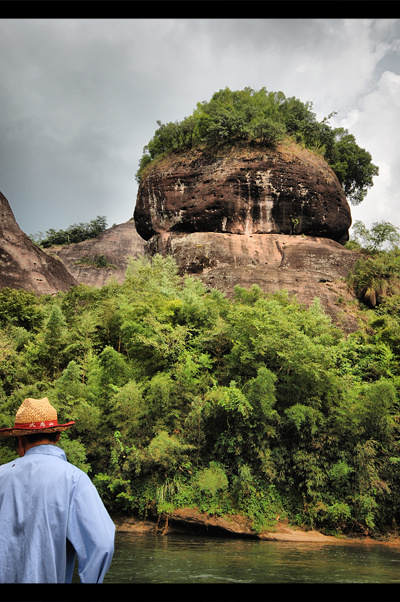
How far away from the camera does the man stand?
79.2 inches

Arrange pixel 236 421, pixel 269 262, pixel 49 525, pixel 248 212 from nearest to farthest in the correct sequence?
1. pixel 49 525
2. pixel 236 421
3. pixel 269 262
4. pixel 248 212

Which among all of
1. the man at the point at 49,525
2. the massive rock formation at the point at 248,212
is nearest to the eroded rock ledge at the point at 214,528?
the man at the point at 49,525

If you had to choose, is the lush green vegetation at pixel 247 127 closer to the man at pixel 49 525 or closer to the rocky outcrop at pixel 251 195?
the rocky outcrop at pixel 251 195

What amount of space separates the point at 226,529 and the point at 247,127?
2511 cm

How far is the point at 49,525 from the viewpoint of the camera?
2.06 meters

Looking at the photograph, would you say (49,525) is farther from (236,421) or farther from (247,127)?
(247,127)

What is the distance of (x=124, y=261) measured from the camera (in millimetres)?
61156

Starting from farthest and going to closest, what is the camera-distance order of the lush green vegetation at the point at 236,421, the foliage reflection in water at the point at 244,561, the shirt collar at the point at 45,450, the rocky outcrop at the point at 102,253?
the rocky outcrop at the point at 102,253, the lush green vegetation at the point at 236,421, the foliage reflection in water at the point at 244,561, the shirt collar at the point at 45,450

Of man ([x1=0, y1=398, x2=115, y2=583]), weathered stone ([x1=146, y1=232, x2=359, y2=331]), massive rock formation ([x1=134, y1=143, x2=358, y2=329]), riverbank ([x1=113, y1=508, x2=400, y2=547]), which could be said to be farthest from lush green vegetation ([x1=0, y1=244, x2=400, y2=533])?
man ([x1=0, y1=398, x2=115, y2=583])

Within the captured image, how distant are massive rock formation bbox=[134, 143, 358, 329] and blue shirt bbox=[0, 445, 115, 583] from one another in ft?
81.2

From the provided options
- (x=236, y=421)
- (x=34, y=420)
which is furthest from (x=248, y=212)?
(x=34, y=420)

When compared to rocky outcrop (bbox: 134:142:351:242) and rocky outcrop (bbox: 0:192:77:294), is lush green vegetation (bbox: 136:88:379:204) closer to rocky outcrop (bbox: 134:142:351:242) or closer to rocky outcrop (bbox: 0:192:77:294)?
rocky outcrop (bbox: 134:142:351:242)

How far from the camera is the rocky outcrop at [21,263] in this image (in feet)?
107

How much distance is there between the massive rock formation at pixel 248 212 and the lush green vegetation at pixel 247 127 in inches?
42.7
